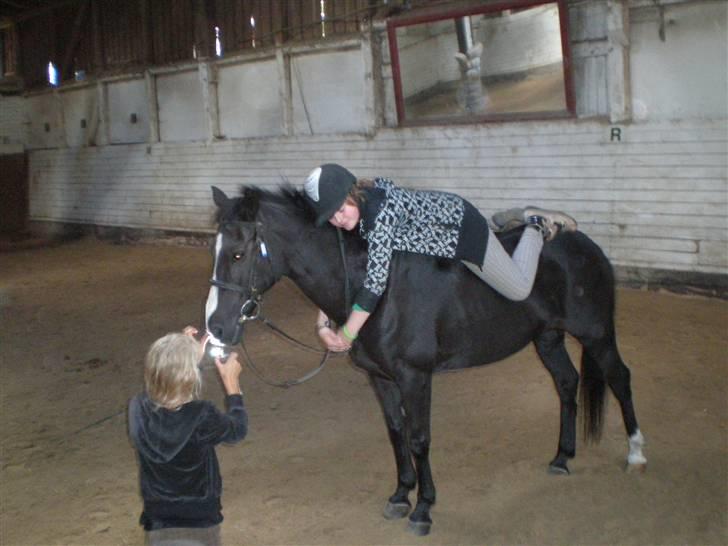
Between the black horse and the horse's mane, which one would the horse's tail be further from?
the horse's mane

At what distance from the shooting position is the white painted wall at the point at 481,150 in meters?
7.53

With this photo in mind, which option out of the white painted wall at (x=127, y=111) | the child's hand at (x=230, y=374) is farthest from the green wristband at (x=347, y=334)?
the white painted wall at (x=127, y=111)

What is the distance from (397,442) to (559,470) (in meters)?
0.92

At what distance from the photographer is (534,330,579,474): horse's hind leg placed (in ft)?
12.6

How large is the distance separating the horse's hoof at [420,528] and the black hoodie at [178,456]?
121 centimetres

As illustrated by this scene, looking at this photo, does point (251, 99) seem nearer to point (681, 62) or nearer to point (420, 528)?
point (681, 62)

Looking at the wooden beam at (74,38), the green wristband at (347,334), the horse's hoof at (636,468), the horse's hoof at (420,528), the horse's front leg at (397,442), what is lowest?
the horse's hoof at (420,528)

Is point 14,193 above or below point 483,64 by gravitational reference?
below

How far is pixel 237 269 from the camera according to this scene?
2.95m

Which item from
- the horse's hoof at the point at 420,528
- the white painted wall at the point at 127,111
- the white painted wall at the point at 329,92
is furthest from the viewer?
the white painted wall at the point at 127,111

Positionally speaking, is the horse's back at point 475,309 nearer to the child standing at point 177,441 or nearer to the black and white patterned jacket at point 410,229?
the black and white patterned jacket at point 410,229

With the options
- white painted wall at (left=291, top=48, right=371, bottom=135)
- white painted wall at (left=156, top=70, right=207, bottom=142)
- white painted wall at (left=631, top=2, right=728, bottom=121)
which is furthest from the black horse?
white painted wall at (left=156, top=70, right=207, bottom=142)

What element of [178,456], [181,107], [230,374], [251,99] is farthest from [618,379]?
[181,107]

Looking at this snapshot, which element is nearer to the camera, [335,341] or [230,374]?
[230,374]
